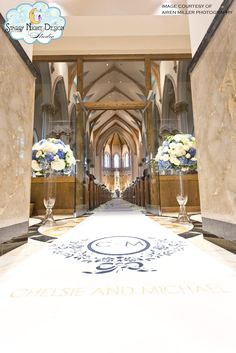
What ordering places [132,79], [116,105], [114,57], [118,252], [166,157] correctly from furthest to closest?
[132,79] < [116,105] < [114,57] < [166,157] < [118,252]

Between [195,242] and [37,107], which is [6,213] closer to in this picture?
[195,242]

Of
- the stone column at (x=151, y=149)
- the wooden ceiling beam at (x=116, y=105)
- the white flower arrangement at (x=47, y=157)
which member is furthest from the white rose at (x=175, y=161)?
the wooden ceiling beam at (x=116, y=105)

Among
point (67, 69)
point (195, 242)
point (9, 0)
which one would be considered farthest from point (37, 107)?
point (195, 242)

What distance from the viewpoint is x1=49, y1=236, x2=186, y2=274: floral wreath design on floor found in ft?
3.61

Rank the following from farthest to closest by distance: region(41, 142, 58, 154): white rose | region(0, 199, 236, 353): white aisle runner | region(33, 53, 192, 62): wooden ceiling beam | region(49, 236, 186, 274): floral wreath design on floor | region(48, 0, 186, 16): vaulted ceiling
Result: region(33, 53, 192, 62): wooden ceiling beam → region(48, 0, 186, 16): vaulted ceiling → region(41, 142, 58, 154): white rose → region(49, 236, 186, 274): floral wreath design on floor → region(0, 199, 236, 353): white aisle runner

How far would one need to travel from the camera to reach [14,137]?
1.51 m

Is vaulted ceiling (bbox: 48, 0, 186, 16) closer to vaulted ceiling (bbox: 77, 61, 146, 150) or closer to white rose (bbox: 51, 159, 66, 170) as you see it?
vaulted ceiling (bbox: 77, 61, 146, 150)

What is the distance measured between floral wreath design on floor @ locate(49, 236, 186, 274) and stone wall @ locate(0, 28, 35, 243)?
14.9 inches

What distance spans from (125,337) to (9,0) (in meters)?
2.22

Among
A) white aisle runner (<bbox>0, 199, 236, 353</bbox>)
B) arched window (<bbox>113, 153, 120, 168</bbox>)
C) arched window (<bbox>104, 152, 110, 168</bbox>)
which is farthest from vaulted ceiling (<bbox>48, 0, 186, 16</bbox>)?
arched window (<bbox>113, 153, 120, 168</bbox>)

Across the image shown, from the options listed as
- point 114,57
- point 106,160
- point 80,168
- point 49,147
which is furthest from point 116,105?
point 106,160

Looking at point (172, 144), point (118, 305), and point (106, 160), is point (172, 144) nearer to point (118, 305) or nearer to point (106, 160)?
point (118, 305)

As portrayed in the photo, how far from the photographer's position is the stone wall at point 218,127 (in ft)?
4.13

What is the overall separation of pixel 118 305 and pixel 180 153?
2098mm
